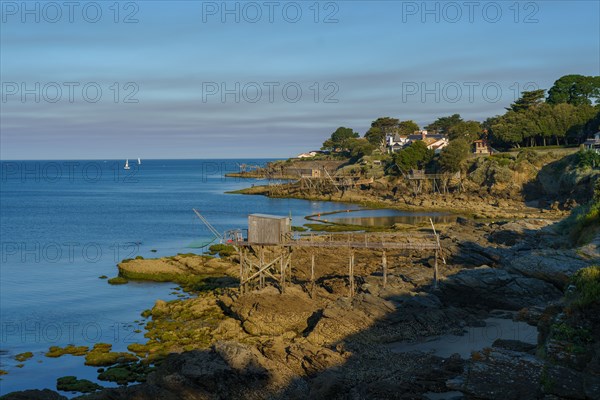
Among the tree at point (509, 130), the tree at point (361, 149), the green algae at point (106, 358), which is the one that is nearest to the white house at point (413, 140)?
the tree at point (361, 149)

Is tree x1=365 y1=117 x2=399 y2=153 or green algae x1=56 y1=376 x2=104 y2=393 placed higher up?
tree x1=365 y1=117 x2=399 y2=153

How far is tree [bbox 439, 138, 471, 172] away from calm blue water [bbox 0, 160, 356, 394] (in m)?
19.6

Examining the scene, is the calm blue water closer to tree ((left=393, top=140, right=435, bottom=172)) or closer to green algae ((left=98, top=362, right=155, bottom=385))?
green algae ((left=98, top=362, right=155, bottom=385))

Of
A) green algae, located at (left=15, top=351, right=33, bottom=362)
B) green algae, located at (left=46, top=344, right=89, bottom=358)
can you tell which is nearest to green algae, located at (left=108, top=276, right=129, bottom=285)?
green algae, located at (left=46, top=344, right=89, bottom=358)

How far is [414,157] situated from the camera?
357 feet

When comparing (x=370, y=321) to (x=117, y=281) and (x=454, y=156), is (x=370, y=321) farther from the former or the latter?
(x=454, y=156)

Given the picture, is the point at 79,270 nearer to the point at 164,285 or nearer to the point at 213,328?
the point at 164,285

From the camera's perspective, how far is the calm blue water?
32.6m

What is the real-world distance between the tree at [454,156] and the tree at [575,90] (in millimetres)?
28582

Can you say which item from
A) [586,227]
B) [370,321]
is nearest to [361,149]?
[586,227]

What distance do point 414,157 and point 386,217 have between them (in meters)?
30.6

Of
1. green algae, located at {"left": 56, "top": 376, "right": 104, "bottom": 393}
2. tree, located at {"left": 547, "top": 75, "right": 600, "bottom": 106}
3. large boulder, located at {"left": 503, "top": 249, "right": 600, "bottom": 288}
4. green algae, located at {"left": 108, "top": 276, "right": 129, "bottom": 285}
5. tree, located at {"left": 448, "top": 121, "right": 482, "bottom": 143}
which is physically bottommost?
green algae, located at {"left": 56, "top": 376, "right": 104, "bottom": 393}

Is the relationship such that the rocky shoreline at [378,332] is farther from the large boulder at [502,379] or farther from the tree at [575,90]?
the tree at [575,90]

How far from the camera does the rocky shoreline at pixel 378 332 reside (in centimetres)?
1822
